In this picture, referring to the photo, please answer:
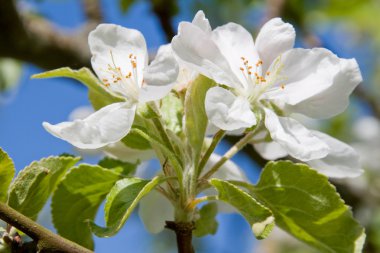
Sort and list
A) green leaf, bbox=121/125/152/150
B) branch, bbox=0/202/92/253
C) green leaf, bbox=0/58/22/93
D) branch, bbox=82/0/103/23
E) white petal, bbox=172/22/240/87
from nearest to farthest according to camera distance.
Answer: branch, bbox=0/202/92/253
white petal, bbox=172/22/240/87
green leaf, bbox=121/125/152/150
branch, bbox=82/0/103/23
green leaf, bbox=0/58/22/93

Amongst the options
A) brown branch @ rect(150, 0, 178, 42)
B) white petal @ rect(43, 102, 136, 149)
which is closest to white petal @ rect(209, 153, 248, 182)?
white petal @ rect(43, 102, 136, 149)

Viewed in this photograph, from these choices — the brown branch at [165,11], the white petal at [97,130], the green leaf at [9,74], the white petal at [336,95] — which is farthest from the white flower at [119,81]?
the green leaf at [9,74]

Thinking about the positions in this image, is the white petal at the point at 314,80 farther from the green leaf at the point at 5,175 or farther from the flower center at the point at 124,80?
the green leaf at the point at 5,175

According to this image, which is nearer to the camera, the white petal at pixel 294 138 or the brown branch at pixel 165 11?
the white petal at pixel 294 138

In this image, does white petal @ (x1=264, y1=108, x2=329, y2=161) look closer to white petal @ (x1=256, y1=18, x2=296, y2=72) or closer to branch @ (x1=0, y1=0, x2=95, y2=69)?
white petal @ (x1=256, y1=18, x2=296, y2=72)

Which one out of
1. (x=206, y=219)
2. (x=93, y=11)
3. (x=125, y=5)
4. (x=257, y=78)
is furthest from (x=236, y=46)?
(x=93, y=11)

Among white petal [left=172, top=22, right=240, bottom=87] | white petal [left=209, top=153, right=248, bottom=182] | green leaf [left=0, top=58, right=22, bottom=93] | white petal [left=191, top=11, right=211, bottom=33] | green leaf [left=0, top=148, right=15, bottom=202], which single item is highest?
white petal [left=191, top=11, right=211, bottom=33]
